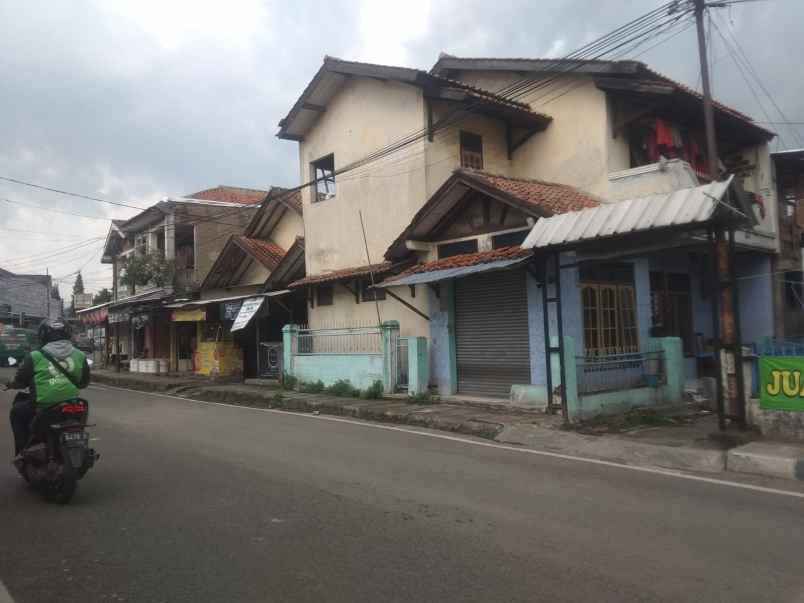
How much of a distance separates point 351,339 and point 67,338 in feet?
31.9

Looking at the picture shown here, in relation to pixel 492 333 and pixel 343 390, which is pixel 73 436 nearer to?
pixel 492 333

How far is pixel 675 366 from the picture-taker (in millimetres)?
12875

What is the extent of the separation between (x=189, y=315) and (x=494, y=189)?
14.0 metres

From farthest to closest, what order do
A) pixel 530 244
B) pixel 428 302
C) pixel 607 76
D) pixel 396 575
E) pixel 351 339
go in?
pixel 351 339 → pixel 428 302 → pixel 607 76 → pixel 530 244 → pixel 396 575

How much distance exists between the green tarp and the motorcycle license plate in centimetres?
834

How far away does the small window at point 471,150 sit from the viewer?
52.1 feet

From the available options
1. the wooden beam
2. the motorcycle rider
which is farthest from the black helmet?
the wooden beam

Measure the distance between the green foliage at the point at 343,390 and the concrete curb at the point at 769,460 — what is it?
346 inches

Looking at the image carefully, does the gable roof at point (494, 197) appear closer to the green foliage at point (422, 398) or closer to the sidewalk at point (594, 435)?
the green foliage at point (422, 398)

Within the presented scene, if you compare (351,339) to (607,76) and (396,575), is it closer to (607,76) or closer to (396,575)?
(607,76)

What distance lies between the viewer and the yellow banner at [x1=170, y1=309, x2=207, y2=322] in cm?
2205

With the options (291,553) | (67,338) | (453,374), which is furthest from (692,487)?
(453,374)

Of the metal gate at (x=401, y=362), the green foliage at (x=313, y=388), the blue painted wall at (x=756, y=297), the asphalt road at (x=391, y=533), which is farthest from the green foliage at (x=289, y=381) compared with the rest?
the blue painted wall at (x=756, y=297)

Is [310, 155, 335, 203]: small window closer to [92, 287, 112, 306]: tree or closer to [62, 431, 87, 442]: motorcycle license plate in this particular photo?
[62, 431, 87, 442]: motorcycle license plate
